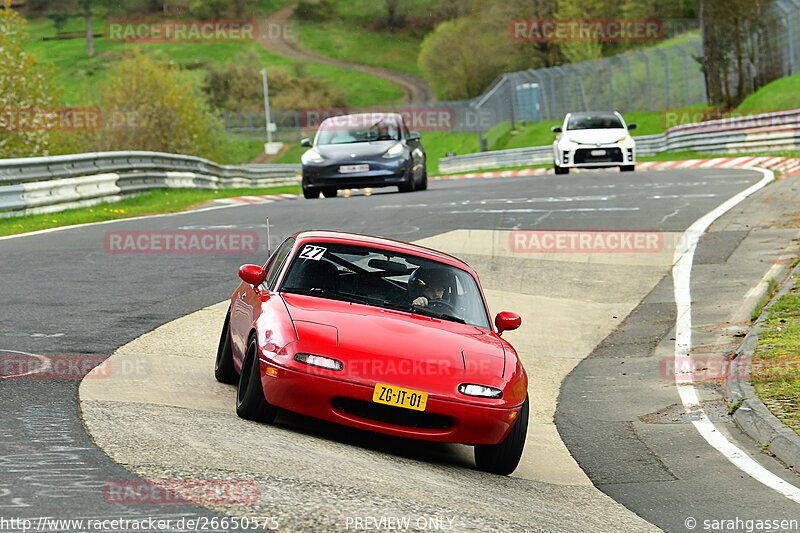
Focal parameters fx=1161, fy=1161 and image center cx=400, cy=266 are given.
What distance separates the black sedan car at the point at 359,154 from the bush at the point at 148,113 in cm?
1313

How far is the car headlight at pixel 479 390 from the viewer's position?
7203 millimetres

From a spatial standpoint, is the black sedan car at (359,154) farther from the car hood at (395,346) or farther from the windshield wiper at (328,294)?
the car hood at (395,346)

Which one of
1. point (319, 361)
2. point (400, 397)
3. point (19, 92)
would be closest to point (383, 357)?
point (400, 397)

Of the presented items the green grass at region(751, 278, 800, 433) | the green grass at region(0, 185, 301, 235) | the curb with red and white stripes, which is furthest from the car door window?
the curb with red and white stripes

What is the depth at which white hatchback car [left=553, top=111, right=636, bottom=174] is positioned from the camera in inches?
1288

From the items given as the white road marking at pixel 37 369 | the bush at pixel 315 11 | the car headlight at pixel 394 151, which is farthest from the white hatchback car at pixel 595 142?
the bush at pixel 315 11

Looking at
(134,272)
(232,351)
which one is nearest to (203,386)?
(232,351)

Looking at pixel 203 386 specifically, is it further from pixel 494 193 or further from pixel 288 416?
pixel 494 193

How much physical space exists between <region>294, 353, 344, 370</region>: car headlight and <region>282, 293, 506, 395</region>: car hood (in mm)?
A: 37

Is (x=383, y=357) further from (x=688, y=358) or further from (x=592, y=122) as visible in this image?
(x=592, y=122)

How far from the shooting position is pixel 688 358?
1142 cm

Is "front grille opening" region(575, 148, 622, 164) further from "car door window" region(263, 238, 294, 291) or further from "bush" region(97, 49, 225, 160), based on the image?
"car door window" region(263, 238, 294, 291)

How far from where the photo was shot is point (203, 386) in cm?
873

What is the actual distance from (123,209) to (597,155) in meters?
14.6
